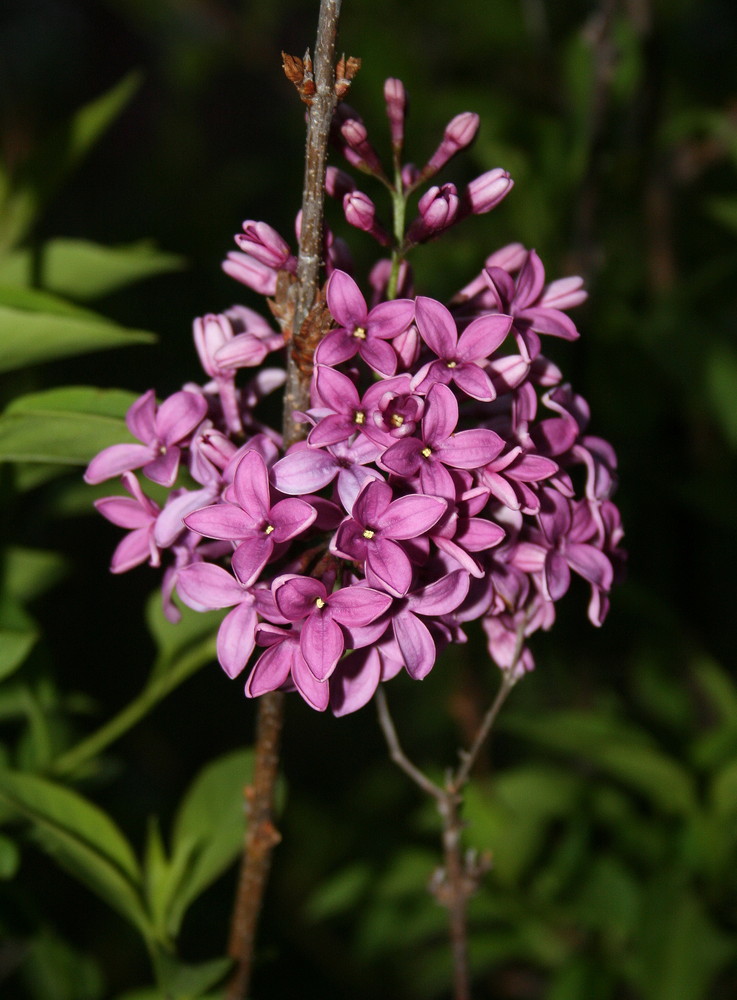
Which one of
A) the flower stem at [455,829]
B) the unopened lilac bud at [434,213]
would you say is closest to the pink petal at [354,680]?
the flower stem at [455,829]

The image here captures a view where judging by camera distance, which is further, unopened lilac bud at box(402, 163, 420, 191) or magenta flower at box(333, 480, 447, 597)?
unopened lilac bud at box(402, 163, 420, 191)

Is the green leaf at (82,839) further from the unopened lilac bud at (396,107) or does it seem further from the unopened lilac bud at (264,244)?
the unopened lilac bud at (396,107)

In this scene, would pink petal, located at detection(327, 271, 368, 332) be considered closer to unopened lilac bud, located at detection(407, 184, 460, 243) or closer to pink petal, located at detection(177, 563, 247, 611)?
unopened lilac bud, located at detection(407, 184, 460, 243)

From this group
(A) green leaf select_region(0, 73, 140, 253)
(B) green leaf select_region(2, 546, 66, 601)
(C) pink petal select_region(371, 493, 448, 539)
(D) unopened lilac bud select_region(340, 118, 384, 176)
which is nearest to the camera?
(C) pink petal select_region(371, 493, 448, 539)

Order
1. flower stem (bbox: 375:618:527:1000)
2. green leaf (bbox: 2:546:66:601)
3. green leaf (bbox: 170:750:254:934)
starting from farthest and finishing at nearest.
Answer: green leaf (bbox: 2:546:66:601), green leaf (bbox: 170:750:254:934), flower stem (bbox: 375:618:527:1000)

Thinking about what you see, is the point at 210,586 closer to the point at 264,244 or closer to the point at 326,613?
the point at 326,613

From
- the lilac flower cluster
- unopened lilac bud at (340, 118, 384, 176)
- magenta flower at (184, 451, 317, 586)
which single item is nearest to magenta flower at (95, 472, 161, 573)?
the lilac flower cluster

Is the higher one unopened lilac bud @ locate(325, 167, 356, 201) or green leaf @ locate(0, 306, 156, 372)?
unopened lilac bud @ locate(325, 167, 356, 201)

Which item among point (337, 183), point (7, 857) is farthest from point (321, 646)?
Result: point (7, 857)
